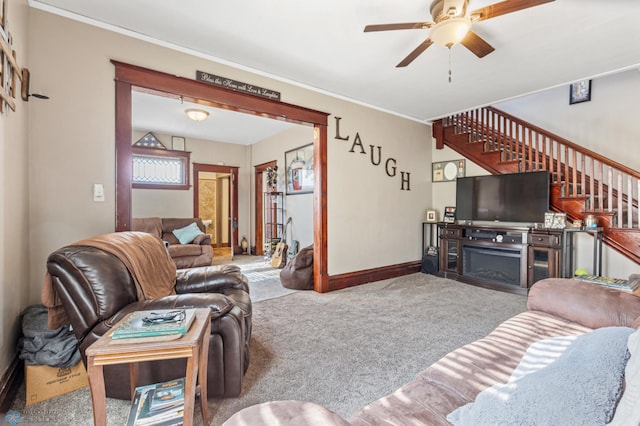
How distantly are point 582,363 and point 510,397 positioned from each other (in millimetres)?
219

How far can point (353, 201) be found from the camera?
4.18 meters

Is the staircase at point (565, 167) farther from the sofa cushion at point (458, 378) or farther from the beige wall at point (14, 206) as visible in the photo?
the beige wall at point (14, 206)

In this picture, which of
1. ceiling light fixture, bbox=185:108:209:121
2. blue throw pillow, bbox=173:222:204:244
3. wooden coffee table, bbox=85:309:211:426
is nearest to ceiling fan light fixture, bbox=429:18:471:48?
wooden coffee table, bbox=85:309:211:426

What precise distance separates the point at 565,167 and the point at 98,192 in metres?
5.28

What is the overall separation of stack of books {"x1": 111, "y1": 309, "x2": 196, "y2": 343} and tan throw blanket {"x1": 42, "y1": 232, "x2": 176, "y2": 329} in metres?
0.48

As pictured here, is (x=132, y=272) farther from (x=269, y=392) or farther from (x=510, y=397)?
(x=510, y=397)

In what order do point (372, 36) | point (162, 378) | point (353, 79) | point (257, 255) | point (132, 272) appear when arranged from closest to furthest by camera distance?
point (162, 378)
point (132, 272)
point (372, 36)
point (353, 79)
point (257, 255)

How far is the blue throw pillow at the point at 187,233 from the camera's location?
5410mm

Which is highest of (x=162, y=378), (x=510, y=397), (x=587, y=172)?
(x=587, y=172)

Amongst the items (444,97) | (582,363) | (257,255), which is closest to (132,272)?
(582,363)

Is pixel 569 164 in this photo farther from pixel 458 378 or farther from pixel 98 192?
pixel 98 192

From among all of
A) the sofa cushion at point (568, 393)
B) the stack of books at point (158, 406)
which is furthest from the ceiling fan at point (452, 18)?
the stack of books at point (158, 406)

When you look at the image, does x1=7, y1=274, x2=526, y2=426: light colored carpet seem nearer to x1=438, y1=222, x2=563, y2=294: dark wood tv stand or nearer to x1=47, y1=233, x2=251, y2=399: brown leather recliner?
x1=47, y1=233, x2=251, y2=399: brown leather recliner

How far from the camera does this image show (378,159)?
4.48 meters
